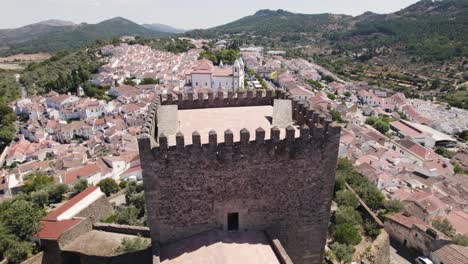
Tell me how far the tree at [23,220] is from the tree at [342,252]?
2326 cm

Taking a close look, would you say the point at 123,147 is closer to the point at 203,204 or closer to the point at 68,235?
the point at 68,235

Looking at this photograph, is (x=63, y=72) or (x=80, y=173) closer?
(x=80, y=173)

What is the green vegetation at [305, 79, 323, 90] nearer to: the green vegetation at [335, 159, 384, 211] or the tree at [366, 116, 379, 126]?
the tree at [366, 116, 379, 126]

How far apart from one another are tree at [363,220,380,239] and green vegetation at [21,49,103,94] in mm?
100174

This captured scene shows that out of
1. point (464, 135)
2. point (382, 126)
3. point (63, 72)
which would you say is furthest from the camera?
point (63, 72)

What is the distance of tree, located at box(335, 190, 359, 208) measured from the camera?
1051 inches

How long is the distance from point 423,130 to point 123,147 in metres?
66.6

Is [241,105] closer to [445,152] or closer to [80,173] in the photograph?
[80,173]

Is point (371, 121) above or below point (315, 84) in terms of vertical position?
below

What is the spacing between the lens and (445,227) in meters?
30.8

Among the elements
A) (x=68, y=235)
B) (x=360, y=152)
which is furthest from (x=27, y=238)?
(x=360, y=152)

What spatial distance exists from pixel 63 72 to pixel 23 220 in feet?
343

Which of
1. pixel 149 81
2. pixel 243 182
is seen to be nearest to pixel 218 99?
pixel 243 182

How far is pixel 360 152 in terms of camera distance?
5409 centimetres
